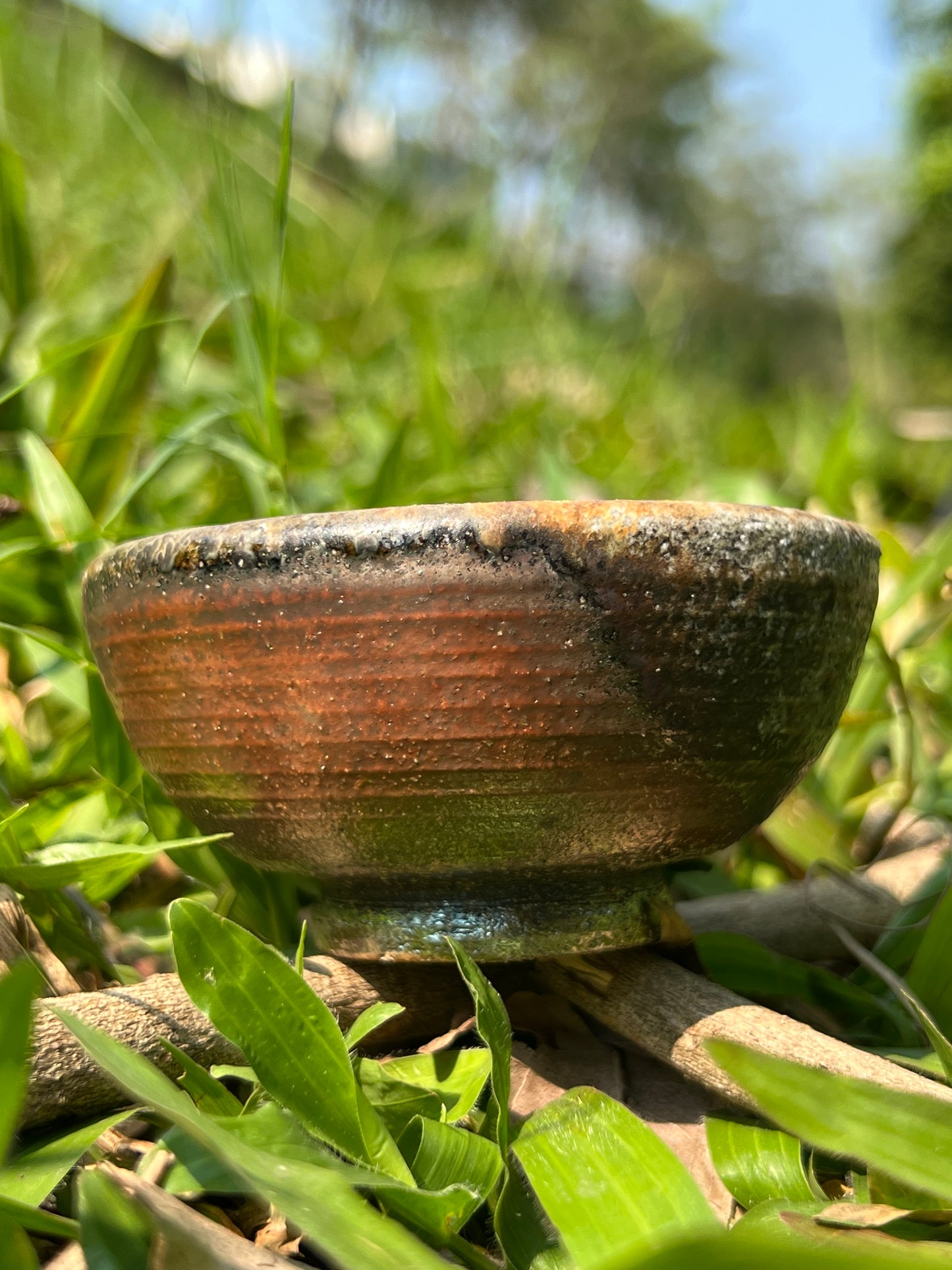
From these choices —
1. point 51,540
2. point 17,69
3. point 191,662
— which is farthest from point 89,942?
point 17,69

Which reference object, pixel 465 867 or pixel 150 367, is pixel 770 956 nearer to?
pixel 465 867

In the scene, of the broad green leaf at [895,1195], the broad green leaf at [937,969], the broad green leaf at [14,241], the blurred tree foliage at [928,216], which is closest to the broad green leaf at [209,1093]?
the broad green leaf at [895,1195]

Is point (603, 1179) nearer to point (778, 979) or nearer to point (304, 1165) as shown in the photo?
point (304, 1165)

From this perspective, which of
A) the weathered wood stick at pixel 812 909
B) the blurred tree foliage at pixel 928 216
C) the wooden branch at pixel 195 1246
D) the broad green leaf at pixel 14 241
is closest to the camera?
the wooden branch at pixel 195 1246

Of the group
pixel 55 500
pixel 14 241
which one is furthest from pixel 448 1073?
pixel 14 241

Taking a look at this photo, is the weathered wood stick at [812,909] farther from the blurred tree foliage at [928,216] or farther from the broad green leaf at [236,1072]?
the blurred tree foliage at [928,216]

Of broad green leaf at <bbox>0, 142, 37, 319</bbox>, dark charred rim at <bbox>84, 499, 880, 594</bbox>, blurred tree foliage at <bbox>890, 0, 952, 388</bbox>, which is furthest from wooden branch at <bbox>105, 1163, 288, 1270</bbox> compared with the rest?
blurred tree foliage at <bbox>890, 0, 952, 388</bbox>
